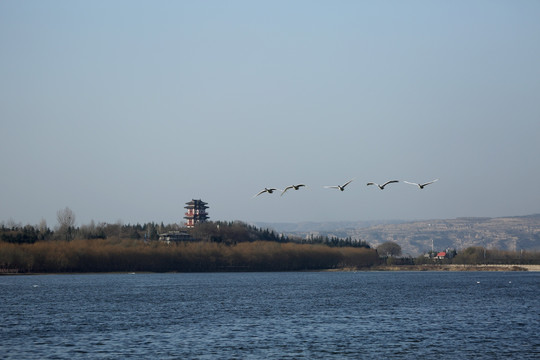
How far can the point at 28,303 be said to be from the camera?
105 m

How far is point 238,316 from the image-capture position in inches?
3327

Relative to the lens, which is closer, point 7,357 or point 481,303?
point 7,357

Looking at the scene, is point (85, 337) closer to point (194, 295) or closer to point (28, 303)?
point (28, 303)

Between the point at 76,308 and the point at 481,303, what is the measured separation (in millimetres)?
52880

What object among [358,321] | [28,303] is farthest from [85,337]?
[28,303]

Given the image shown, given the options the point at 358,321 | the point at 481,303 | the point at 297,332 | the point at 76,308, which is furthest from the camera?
the point at 481,303

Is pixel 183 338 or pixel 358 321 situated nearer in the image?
pixel 183 338

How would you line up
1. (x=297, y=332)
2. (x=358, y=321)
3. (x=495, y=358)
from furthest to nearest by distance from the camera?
(x=358, y=321) → (x=297, y=332) → (x=495, y=358)

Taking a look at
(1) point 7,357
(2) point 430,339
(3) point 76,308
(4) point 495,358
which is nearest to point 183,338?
(1) point 7,357

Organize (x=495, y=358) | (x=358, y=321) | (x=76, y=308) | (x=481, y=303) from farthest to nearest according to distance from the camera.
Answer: (x=481, y=303)
(x=76, y=308)
(x=358, y=321)
(x=495, y=358)

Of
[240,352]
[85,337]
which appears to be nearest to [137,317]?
[85,337]

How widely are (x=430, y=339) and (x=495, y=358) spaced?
1035 centimetres

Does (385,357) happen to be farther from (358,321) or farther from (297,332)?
(358,321)

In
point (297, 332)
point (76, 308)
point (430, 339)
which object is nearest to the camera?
point (430, 339)
